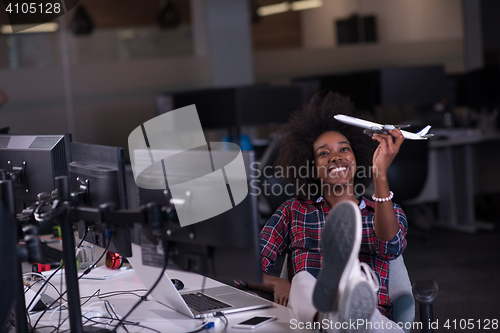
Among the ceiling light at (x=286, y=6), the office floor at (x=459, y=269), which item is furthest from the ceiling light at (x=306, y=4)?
the office floor at (x=459, y=269)

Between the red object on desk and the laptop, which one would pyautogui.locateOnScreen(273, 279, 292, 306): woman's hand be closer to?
the laptop

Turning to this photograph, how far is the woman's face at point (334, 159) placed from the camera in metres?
1.68

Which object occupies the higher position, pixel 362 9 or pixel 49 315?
pixel 362 9

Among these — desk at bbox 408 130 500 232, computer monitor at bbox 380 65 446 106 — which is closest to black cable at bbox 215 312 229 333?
desk at bbox 408 130 500 232

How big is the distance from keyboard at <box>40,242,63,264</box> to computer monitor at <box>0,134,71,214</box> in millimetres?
358

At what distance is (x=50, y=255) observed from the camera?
209 centimetres

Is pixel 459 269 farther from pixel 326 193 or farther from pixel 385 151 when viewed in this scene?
pixel 385 151

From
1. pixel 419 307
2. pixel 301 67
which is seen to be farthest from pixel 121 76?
pixel 419 307

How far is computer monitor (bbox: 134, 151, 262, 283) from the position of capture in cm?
112

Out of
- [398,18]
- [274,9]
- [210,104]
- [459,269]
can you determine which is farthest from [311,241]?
[398,18]

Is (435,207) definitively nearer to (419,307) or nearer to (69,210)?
(419,307)

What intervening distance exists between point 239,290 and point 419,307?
1.78 feet

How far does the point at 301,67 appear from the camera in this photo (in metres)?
6.01

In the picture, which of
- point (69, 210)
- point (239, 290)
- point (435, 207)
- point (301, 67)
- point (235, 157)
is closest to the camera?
point (235, 157)
